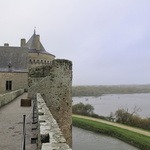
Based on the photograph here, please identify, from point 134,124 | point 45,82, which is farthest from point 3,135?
point 134,124

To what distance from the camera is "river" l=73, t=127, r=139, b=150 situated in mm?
15508

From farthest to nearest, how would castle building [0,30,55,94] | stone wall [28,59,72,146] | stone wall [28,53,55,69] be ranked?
stone wall [28,53,55,69] → castle building [0,30,55,94] → stone wall [28,59,72,146]

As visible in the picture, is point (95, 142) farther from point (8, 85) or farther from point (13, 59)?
point (13, 59)

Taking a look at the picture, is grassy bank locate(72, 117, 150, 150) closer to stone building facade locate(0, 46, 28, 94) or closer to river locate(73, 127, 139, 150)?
river locate(73, 127, 139, 150)

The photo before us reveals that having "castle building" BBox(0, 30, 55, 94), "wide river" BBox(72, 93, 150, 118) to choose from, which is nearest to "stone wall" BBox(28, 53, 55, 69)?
"castle building" BBox(0, 30, 55, 94)

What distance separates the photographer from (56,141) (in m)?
2.19

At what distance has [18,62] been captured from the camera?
21.2 metres

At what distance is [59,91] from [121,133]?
1321cm

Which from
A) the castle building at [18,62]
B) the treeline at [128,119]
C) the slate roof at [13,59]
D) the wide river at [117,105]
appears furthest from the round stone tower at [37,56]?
the wide river at [117,105]

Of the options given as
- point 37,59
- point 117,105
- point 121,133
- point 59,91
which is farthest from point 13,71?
point 117,105

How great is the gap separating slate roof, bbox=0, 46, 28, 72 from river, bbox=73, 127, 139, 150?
407 inches

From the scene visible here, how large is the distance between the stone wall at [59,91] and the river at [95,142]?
791cm

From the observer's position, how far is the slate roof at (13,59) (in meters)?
20.4

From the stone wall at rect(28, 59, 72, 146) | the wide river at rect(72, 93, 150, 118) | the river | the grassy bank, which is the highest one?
the stone wall at rect(28, 59, 72, 146)
